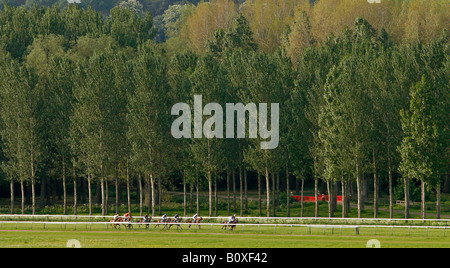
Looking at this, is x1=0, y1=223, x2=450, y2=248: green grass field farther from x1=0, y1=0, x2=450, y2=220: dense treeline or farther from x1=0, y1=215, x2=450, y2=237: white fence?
x1=0, y1=0, x2=450, y2=220: dense treeline

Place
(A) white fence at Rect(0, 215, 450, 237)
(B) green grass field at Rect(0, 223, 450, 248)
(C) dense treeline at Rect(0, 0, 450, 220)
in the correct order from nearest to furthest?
(B) green grass field at Rect(0, 223, 450, 248), (A) white fence at Rect(0, 215, 450, 237), (C) dense treeline at Rect(0, 0, 450, 220)

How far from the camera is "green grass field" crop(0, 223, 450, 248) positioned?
134ft

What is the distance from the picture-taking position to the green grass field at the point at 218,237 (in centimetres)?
4094

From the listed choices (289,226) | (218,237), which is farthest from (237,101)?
(218,237)

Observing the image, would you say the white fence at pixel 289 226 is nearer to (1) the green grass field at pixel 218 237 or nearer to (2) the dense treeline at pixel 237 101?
(1) the green grass field at pixel 218 237

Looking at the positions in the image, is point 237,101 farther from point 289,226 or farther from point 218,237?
point 218,237

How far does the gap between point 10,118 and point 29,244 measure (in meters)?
33.5

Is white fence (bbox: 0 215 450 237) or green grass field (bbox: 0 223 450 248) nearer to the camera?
green grass field (bbox: 0 223 450 248)

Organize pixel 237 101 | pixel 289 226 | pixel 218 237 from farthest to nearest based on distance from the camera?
pixel 237 101 < pixel 289 226 < pixel 218 237

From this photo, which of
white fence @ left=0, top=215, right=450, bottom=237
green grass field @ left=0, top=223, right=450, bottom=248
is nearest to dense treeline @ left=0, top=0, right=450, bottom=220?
white fence @ left=0, top=215, right=450, bottom=237

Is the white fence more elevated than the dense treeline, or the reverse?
the dense treeline

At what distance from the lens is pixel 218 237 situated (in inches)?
1853
